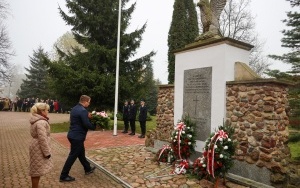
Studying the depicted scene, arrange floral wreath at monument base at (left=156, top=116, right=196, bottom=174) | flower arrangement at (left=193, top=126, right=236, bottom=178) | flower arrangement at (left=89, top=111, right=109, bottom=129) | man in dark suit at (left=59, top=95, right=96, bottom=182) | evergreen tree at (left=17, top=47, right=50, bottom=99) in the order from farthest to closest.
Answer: evergreen tree at (left=17, top=47, right=50, bottom=99) → flower arrangement at (left=89, top=111, right=109, bottom=129) → floral wreath at monument base at (left=156, top=116, right=196, bottom=174) → man in dark suit at (left=59, top=95, right=96, bottom=182) → flower arrangement at (left=193, top=126, right=236, bottom=178)

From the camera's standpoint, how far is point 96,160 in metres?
7.05

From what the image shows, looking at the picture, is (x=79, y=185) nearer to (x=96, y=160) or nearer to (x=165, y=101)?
(x=96, y=160)

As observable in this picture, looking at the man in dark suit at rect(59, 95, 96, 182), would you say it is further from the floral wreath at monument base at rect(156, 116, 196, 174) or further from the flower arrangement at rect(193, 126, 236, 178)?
the flower arrangement at rect(193, 126, 236, 178)

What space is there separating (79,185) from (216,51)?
177 inches

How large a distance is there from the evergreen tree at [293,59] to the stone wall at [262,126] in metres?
5.01

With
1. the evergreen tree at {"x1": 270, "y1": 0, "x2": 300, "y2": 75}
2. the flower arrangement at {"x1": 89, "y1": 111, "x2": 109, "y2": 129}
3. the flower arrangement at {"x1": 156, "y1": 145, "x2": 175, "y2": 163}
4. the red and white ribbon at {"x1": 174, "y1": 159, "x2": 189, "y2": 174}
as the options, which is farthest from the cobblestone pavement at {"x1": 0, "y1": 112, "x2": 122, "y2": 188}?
the evergreen tree at {"x1": 270, "y1": 0, "x2": 300, "y2": 75}

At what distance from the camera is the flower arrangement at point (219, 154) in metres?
4.86

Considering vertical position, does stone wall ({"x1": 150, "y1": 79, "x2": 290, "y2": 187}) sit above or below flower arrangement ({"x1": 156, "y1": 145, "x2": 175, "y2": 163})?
above

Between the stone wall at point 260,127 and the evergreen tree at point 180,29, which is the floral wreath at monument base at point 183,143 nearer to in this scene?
the stone wall at point 260,127

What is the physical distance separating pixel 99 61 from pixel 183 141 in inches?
423

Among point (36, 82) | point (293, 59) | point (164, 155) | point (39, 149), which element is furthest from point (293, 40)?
point (36, 82)

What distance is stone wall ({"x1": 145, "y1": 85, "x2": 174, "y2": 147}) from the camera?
775 cm

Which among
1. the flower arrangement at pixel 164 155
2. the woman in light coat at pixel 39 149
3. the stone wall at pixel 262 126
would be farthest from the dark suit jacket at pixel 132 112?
the woman in light coat at pixel 39 149

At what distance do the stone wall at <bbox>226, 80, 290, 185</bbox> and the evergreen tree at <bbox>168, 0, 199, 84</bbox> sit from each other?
1292cm
